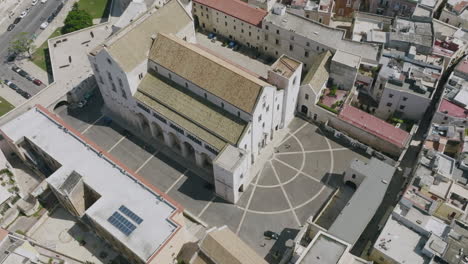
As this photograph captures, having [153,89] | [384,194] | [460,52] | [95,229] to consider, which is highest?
[460,52]

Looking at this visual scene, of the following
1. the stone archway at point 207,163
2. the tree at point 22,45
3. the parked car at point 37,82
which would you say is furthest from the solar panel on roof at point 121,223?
the tree at point 22,45

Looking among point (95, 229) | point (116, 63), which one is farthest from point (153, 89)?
point (95, 229)

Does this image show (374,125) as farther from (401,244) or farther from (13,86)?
(13,86)

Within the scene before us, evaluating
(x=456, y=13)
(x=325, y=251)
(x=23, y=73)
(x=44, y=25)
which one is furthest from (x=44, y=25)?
(x=456, y=13)

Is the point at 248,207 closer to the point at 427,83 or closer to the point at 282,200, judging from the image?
the point at 282,200

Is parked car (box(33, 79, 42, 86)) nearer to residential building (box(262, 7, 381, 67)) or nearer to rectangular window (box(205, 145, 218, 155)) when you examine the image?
rectangular window (box(205, 145, 218, 155))

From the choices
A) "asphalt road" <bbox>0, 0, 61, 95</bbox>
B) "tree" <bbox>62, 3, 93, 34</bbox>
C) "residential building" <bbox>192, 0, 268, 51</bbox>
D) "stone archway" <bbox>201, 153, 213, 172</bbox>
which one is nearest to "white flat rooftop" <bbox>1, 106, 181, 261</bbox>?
"stone archway" <bbox>201, 153, 213, 172</bbox>
